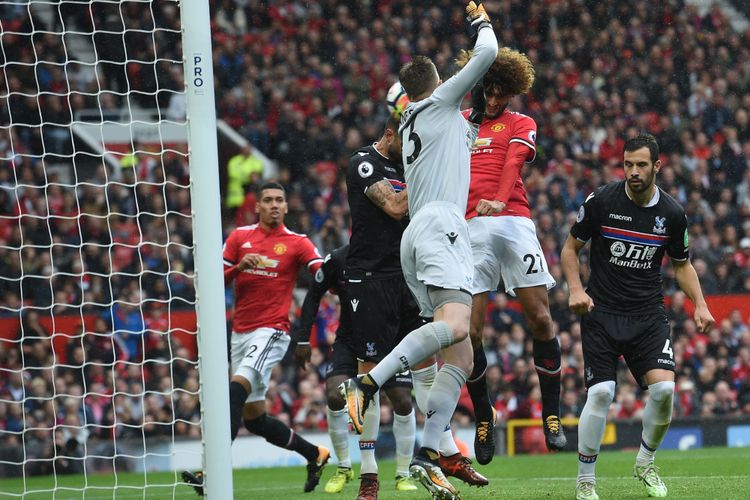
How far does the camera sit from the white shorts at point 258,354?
364 inches

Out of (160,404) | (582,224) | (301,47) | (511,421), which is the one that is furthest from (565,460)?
→ (301,47)

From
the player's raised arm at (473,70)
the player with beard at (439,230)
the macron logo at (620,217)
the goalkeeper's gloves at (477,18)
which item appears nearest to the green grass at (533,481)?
the player with beard at (439,230)

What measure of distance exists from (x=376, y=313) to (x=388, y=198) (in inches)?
38.6

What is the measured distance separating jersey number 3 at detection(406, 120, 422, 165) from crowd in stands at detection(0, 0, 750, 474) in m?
7.39

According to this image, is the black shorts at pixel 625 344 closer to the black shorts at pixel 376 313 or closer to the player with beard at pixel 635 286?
the player with beard at pixel 635 286

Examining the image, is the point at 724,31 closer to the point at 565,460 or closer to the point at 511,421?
the point at 511,421

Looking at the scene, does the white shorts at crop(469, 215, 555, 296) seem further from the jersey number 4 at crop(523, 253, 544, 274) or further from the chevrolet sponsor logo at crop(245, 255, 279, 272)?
the chevrolet sponsor logo at crop(245, 255, 279, 272)

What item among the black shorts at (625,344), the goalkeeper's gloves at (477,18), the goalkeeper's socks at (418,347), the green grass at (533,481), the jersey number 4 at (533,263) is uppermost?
the goalkeeper's gloves at (477,18)

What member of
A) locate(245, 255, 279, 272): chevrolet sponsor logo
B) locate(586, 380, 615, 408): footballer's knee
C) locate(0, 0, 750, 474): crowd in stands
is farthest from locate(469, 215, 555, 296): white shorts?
locate(0, 0, 750, 474): crowd in stands

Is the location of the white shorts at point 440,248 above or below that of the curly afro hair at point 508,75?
below

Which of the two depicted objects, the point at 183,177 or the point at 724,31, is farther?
the point at 724,31

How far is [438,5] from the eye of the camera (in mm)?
20906

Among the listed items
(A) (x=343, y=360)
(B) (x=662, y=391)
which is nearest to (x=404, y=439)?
(A) (x=343, y=360)

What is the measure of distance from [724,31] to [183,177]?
36.4 ft
